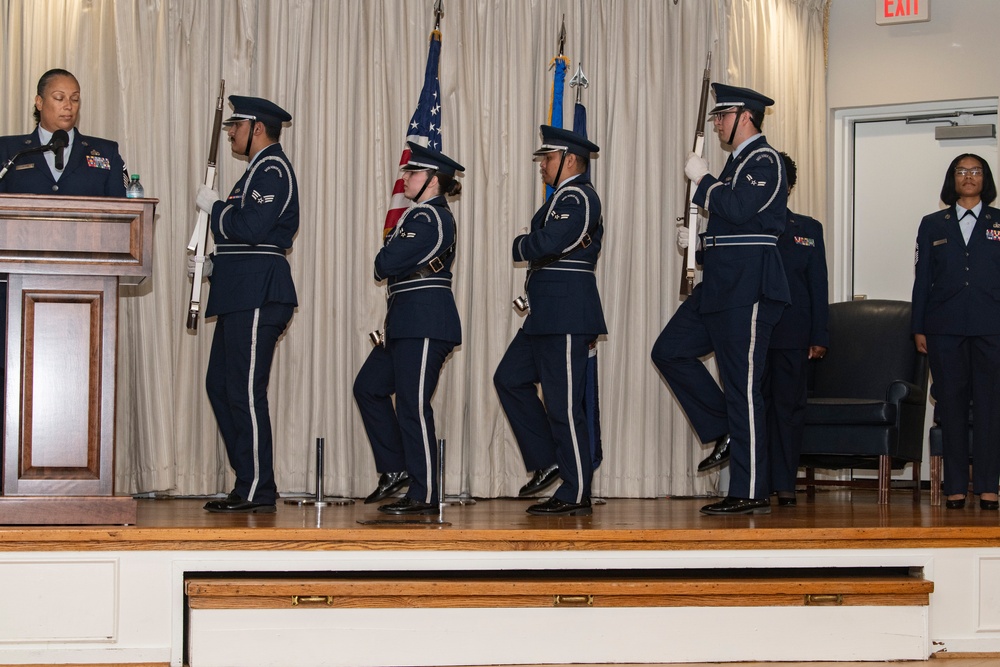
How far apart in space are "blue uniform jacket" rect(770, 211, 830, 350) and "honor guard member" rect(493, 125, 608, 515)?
3.58ft

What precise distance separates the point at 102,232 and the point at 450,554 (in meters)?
1.54

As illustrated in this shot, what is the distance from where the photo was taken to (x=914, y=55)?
21.1 ft

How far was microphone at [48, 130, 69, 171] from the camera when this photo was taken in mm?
3841

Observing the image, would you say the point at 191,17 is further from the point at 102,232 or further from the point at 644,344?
the point at 644,344

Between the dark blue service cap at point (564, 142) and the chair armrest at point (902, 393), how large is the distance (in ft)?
6.39

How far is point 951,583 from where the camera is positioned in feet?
12.7

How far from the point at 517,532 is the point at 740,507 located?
3.78 ft

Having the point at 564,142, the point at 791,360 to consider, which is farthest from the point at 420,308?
the point at 791,360

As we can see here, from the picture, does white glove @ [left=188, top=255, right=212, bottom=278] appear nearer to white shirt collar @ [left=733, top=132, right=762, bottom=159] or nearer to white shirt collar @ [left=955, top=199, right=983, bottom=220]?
white shirt collar @ [left=733, top=132, right=762, bottom=159]

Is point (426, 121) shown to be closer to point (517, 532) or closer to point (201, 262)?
point (201, 262)

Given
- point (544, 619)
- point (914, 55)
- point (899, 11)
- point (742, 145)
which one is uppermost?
point (899, 11)

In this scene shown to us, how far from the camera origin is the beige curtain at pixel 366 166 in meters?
5.42

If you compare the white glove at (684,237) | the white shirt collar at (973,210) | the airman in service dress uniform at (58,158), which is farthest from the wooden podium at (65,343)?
the white shirt collar at (973,210)

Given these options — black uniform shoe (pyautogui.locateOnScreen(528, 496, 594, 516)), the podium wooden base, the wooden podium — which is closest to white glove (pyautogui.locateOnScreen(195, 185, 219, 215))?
the wooden podium
